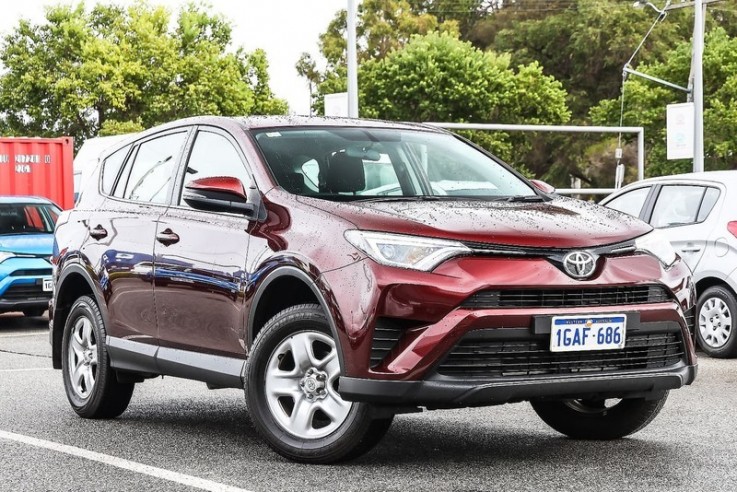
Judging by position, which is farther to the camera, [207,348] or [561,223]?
[207,348]

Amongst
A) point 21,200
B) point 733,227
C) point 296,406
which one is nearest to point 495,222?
point 296,406

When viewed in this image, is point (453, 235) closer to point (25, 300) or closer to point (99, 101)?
point (25, 300)

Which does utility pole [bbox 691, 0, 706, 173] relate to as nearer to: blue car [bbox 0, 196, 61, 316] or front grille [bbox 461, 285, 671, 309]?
blue car [bbox 0, 196, 61, 316]

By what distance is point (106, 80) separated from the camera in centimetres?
5816

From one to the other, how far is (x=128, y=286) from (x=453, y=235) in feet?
8.22

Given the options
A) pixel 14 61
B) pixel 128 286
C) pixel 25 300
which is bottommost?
pixel 25 300

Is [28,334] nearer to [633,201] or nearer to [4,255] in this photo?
[4,255]

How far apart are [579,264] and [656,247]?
0.56 meters

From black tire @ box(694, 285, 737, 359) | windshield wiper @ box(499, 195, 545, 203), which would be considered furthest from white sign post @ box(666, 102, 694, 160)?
windshield wiper @ box(499, 195, 545, 203)

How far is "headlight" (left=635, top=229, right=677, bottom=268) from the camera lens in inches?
236

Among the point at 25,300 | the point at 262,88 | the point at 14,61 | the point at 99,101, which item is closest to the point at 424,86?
the point at 262,88

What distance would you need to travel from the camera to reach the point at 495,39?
2554 inches

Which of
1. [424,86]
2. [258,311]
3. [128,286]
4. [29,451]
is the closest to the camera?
[258,311]

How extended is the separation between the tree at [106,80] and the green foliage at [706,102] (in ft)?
55.3
